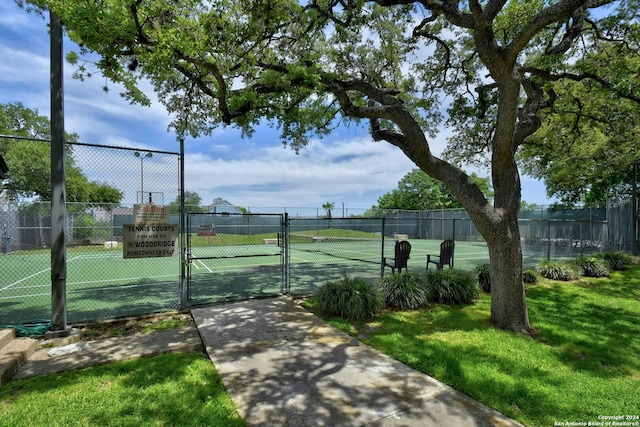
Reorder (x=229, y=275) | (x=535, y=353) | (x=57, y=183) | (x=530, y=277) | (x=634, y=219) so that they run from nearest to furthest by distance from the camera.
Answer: (x=535, y=353) < (x=57, y=183) < (x=530, y=277) < (x=229, y=275) < (x=634, y=219)

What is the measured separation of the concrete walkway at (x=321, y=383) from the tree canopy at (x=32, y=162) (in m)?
13.5

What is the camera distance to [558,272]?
9.66 meters

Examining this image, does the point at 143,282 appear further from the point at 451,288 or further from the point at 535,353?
the point at 535,353

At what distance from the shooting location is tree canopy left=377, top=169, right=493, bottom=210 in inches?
1548

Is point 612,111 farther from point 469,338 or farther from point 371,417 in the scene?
point 371,417

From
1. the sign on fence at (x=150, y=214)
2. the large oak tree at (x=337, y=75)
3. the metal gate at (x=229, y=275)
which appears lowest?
the metal gate at (x=229, y=275)

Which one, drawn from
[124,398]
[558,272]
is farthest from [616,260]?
[124,398]

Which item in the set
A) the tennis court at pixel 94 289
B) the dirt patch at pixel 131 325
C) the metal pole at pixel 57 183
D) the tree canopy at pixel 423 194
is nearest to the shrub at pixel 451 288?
the dirt patch at pixel 131 325

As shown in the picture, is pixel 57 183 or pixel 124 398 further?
pixel 57 183

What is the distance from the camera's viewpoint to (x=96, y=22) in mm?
3973

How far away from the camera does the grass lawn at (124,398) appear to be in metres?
2.86

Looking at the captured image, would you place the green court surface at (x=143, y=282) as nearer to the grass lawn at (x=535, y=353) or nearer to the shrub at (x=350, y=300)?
the shrub at (x=350, y=300)

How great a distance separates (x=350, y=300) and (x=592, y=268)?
9008 millimetres

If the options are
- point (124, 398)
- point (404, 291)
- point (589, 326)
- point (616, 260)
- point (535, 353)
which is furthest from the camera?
point (616, 260)
